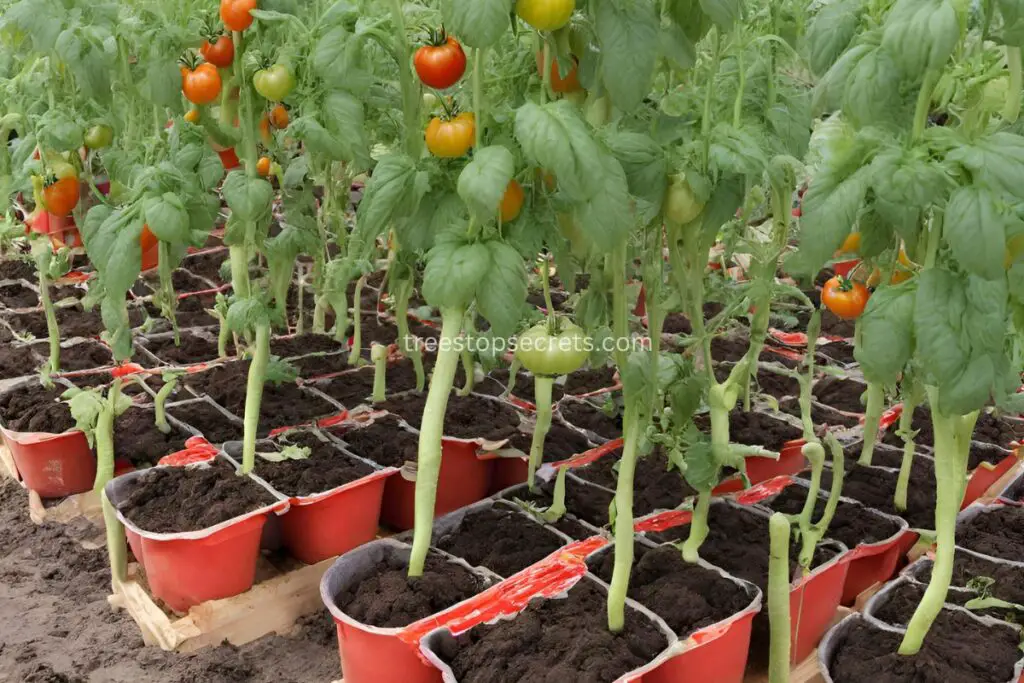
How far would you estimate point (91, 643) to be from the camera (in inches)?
101

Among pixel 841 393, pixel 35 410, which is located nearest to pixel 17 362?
pixel 35 410

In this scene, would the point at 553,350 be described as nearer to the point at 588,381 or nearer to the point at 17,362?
the point at 588,381

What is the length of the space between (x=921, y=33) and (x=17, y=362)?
3.32m

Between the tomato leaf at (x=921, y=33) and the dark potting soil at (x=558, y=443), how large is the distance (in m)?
1.68

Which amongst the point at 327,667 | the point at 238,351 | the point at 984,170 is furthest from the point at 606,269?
the point at 238,351

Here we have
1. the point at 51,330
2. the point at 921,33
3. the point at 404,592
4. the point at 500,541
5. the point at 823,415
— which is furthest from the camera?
the point at 51,330

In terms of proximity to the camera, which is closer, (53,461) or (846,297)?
(846,297)

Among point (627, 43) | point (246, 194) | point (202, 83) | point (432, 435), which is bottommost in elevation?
point (432, 435)

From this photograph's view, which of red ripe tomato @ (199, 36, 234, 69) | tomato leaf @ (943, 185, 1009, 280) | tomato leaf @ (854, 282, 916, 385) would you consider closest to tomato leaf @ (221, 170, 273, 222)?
red ripe tomato @ (199, 36, 234, 69)

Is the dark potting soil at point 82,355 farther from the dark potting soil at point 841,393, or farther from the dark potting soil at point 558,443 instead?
the dark potting soil at point 841,393

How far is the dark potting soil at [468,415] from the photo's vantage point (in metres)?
3.00

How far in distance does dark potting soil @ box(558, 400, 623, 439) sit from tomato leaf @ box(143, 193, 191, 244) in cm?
139

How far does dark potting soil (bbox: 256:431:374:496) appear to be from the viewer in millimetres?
2635

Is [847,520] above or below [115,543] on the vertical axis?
above
